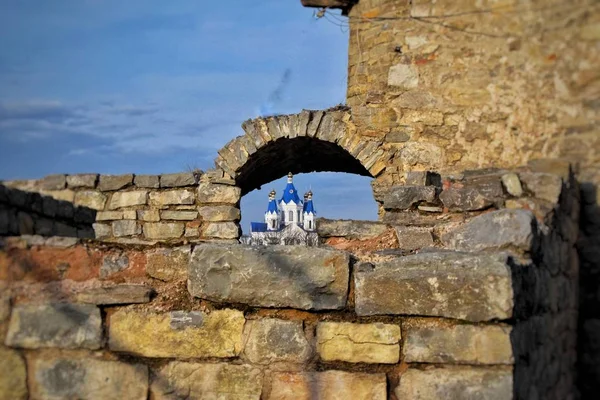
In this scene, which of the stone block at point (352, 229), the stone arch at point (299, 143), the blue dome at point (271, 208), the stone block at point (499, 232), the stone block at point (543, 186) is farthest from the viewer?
the blue dome at point (271, 208)

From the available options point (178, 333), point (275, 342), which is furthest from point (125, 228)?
point (275, 342)

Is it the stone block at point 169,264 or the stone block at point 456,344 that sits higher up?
the stone block at point 169,264

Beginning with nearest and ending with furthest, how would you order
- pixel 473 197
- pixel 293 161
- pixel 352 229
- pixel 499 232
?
1. pixel 499 232
2. pixel 352 229
3. pixel 473 197
4. pixel 293 161

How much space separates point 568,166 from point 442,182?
1.50 meters

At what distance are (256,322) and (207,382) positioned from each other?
0.26 meters

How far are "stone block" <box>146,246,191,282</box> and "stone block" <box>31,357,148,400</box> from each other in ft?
1.10

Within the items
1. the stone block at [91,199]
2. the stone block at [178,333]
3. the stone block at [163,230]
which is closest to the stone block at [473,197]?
the stone block at [178,333]

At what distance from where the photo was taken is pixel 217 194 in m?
7.80

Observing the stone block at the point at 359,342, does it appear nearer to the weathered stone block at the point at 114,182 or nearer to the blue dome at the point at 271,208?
the weathered stone block at the point at 114,182

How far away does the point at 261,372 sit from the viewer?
2178 millimetres

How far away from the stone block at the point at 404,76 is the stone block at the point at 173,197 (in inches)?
108

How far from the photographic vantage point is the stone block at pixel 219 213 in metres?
7.72

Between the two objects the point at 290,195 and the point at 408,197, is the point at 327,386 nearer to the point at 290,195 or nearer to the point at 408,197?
the point at 408,197

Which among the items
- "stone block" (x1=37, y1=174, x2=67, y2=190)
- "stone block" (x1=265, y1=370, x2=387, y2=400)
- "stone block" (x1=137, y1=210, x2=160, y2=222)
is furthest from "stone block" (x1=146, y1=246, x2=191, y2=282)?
"stone block" (x1=37, y1=174, x2=67, y2=190)
